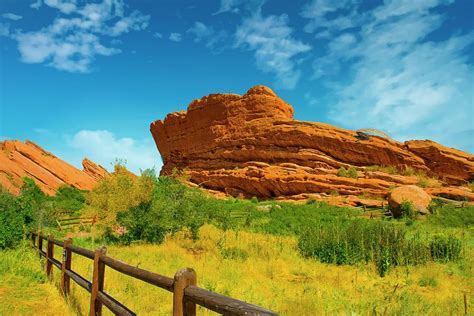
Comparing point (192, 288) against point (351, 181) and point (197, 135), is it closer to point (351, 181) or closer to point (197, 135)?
point (351, 181)

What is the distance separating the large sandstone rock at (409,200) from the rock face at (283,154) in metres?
8.14

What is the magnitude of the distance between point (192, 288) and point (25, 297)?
23.3 ft

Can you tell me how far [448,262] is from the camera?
41.8ft

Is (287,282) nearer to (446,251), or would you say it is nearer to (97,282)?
(97,282)

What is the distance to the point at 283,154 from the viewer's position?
51.6 metres

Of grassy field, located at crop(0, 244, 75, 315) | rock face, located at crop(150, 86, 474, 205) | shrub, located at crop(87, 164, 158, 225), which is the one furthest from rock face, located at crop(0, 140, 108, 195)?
grassy field, located at crop(0, 244, 75, 315)

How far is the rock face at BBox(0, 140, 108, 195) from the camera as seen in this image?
5228 cm

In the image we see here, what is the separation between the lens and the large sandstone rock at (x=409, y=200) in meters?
27.3

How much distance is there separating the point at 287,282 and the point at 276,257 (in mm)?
3200

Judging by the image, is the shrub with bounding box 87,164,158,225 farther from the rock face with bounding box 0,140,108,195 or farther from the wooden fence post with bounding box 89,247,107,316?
the rock face with bounding box 0,140,108,195

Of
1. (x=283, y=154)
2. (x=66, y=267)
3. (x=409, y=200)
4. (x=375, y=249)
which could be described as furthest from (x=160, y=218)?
(x=283, y=154)

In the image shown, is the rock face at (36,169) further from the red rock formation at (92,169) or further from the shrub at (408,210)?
the shrub at (408,210)

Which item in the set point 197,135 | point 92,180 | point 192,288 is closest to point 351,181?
point 197,135

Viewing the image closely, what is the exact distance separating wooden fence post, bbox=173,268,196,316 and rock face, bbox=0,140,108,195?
170 ft
